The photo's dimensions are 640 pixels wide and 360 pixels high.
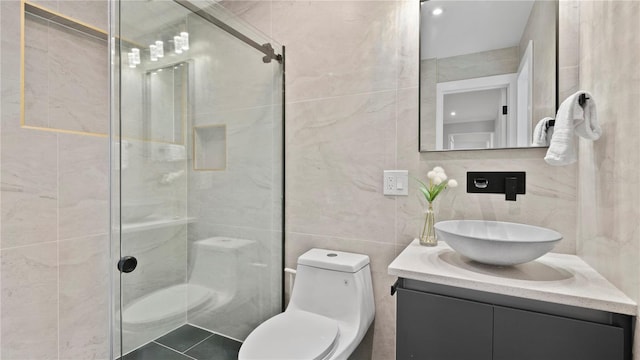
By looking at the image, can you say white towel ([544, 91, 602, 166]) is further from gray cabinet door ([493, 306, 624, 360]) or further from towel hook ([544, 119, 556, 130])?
gray cabinet door ([493, 306, 624, 360])

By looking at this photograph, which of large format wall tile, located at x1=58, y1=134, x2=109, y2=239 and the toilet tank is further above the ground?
large format wall tile, located at x1=58, y1=134, x2=109, y2=239

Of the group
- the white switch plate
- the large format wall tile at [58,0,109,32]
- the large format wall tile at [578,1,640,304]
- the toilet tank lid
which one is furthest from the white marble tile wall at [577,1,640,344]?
the large format wall tile at [58,0,109,32]

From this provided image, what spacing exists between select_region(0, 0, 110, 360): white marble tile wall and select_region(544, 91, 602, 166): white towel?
205 cm

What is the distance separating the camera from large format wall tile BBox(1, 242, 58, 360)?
1.25m

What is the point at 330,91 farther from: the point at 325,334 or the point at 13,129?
the point at 13,129

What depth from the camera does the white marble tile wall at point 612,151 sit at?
2.49ft

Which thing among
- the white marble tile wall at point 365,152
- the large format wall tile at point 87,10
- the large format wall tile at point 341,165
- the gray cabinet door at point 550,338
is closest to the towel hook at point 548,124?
the white marble tile wall at point 365,152

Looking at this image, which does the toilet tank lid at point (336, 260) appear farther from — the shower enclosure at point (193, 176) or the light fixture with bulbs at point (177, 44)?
the light fixture with bulbs at point (177, 44)

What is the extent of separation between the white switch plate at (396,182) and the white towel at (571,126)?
0.58 m

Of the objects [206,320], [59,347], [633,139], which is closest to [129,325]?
[206,320]

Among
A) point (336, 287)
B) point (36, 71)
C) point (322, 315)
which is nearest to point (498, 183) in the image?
point (336, 287)

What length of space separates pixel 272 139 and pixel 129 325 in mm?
1083

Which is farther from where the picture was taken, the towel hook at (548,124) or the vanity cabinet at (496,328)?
the towel hook at (548,124)

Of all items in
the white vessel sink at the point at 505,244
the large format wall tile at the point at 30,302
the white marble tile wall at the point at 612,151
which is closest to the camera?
the white marble tile wall at the point at 612,151
